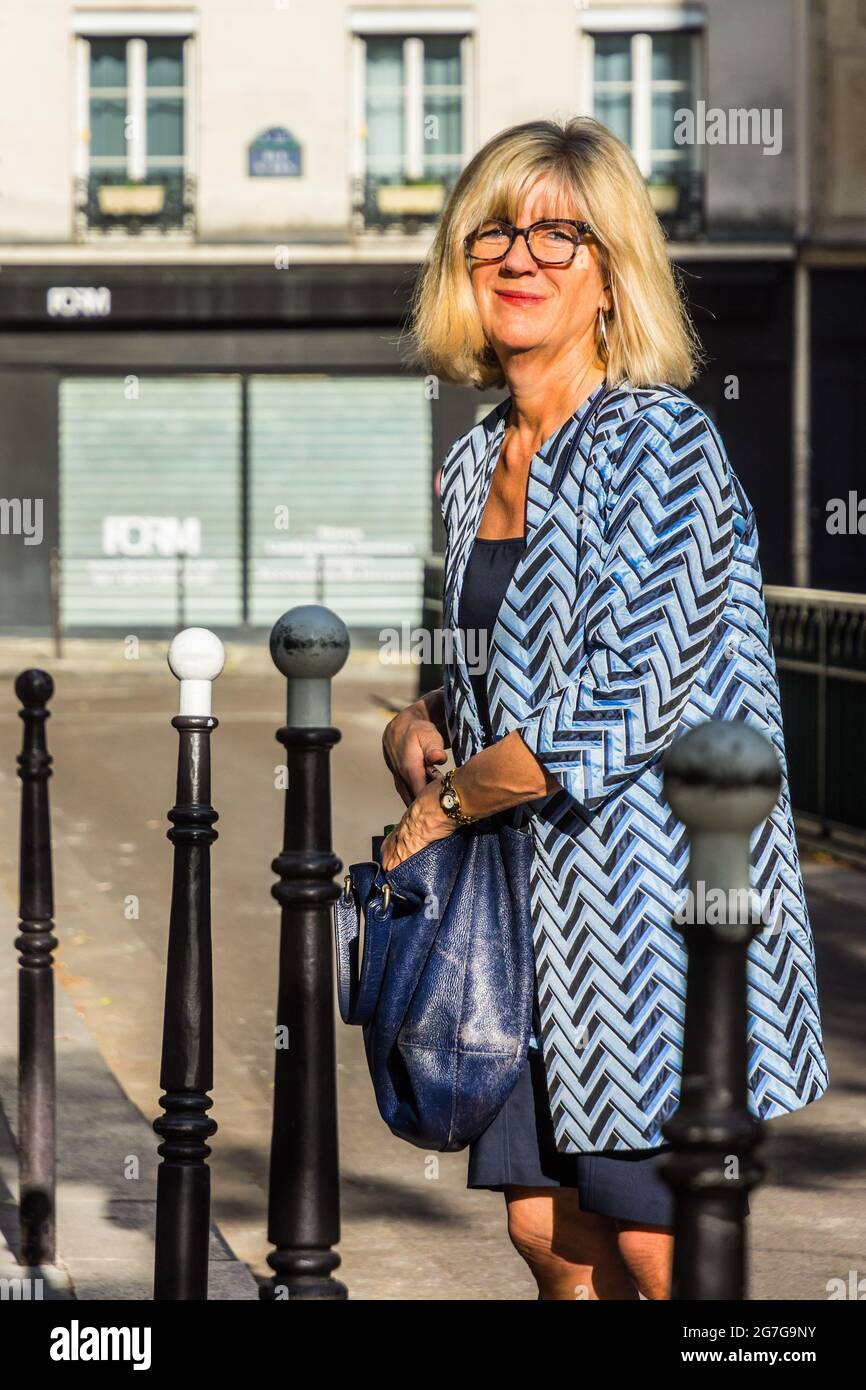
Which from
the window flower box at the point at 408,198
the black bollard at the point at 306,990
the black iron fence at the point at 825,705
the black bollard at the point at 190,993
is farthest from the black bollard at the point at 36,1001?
the window flower box at the point at 408,198

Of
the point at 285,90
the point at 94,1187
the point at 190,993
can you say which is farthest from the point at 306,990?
the point at 285,90

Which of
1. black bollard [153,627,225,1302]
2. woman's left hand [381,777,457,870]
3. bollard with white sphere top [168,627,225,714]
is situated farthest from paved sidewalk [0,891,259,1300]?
woman's left hand [381,777,457,870]

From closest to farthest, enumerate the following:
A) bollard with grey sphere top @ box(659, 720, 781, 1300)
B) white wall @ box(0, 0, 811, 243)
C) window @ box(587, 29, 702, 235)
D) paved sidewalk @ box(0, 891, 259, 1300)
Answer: bollard with grey sphere top @ box(659, 720, 781, 1300)
paved sidewalk @ box(0, 891, 259, 1300)
white wall @ box(0, 0, 811, 243)
window @ box(587, 29, 702, 235)

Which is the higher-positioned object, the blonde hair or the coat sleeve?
the blonde hair

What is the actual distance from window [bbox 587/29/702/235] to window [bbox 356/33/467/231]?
61.8 inches

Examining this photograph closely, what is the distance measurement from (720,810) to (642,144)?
917 inches

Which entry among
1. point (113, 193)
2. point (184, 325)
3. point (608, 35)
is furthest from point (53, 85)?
point (608, 35)

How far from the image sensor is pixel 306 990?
12.0 feet

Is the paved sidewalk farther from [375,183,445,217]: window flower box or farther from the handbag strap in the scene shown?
[375,183,445,217]: window flower box

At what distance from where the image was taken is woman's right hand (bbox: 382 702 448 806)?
3.34 meters

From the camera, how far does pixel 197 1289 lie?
3885 millimetres

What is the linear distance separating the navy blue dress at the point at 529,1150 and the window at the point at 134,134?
2197 centimetres

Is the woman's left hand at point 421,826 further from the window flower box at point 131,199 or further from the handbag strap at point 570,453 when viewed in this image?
the window flower box at point 131,199
